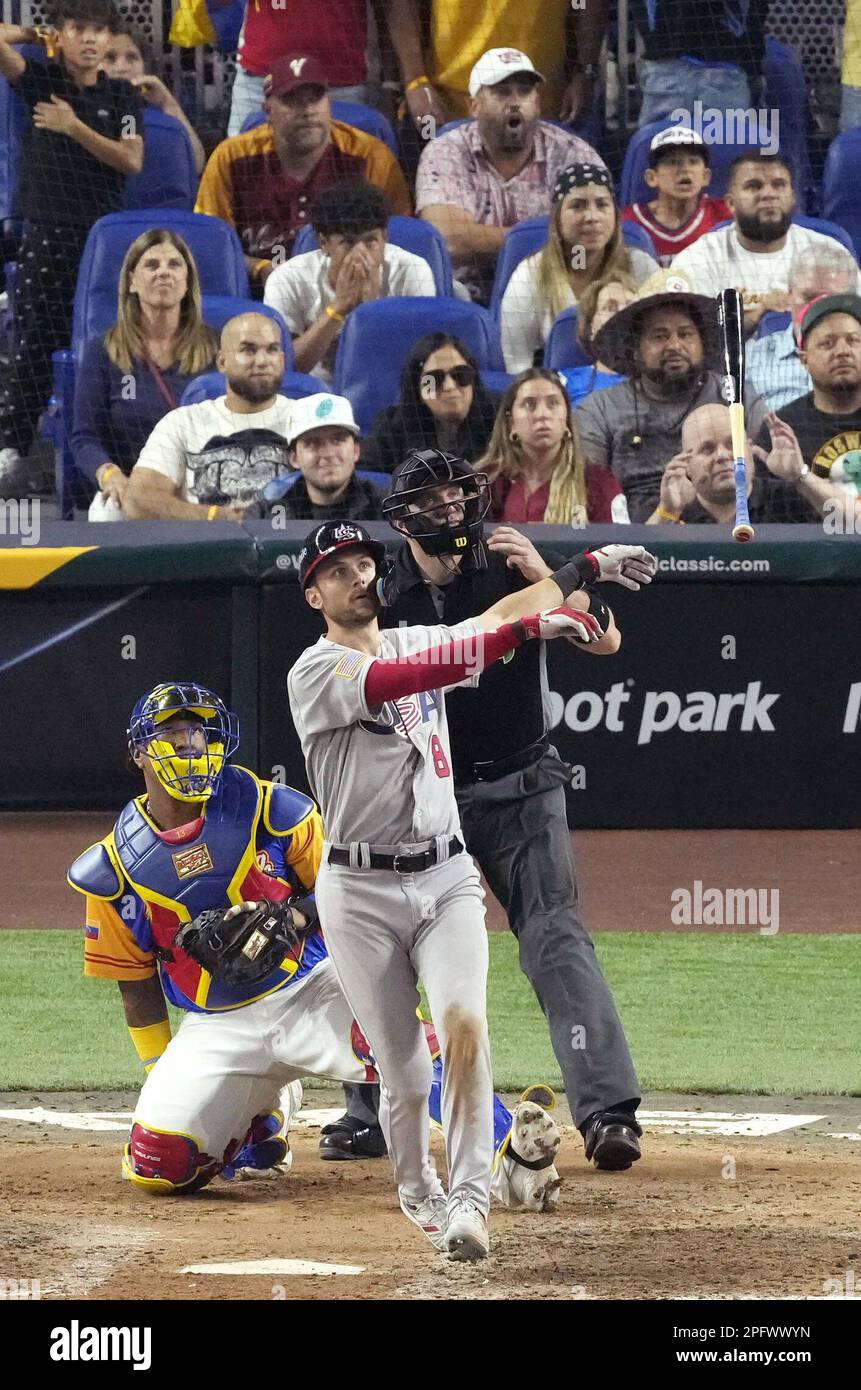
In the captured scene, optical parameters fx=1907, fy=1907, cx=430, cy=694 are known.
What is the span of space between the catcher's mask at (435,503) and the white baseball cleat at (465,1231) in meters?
1.65

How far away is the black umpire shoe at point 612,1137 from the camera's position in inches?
190

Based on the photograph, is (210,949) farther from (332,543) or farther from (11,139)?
(11,139)

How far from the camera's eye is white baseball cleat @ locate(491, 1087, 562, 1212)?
4512 mm

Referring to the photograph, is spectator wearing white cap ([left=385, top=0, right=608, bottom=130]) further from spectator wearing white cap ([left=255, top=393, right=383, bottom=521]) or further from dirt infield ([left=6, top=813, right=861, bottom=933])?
dirt infield ([left=6, top=813, right=861, bottom=933])

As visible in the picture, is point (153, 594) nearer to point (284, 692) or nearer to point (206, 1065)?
point (284, 692)

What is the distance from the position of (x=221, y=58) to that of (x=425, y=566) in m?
8.25

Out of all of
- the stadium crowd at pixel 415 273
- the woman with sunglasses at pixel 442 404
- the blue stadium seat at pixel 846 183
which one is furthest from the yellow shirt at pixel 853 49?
the woman with sunglasses at pixel 442 404

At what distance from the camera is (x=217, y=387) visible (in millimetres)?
10094

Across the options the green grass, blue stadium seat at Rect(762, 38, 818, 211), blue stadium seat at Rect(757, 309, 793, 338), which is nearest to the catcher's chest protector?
the green grass

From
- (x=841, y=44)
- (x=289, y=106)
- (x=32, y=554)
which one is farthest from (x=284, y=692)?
(x=841, y=44)

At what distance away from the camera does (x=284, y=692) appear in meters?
10.0

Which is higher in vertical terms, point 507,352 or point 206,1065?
point 507,352

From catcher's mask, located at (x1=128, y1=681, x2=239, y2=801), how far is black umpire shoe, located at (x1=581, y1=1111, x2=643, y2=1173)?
4.23ft

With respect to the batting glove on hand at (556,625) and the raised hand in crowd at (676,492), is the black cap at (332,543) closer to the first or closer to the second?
the batting glove on hand at (556,625)
